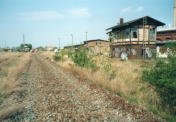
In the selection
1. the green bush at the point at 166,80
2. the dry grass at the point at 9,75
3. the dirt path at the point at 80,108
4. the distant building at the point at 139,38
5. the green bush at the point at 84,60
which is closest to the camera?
the dirt path at the point at 80,108

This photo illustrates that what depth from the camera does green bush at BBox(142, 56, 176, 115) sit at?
12.0ft

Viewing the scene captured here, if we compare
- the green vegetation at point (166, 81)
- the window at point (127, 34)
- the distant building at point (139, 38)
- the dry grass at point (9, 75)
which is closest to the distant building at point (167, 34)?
the distant building at point (139, 38)

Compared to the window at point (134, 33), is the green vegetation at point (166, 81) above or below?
below

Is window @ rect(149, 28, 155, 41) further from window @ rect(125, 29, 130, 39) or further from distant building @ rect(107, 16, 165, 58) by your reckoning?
window @ rect(125, 29, 130, 39)

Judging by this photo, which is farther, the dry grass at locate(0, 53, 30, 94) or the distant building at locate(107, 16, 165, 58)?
the distant building at locate(107, 16, 165, 58)

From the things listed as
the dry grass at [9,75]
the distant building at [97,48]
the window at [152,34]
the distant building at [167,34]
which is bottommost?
the dry grass at [9,75]

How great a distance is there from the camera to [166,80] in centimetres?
371

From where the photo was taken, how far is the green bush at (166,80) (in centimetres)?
364

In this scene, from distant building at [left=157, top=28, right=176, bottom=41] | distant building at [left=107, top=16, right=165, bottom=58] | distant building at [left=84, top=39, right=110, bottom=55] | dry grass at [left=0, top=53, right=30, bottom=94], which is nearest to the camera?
dry grass at [left=0, top=53, right=30, bottom=94]

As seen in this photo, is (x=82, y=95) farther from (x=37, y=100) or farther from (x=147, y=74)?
(x=147, y=74)

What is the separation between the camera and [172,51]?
12.8ft

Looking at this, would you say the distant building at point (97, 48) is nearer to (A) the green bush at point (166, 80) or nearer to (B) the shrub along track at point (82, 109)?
(B) the shrub along track at point (82, 109)

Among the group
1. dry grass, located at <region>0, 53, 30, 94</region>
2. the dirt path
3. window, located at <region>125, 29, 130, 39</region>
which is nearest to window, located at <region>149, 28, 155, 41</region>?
window, located at <region>125, 29, 130, 39</region>

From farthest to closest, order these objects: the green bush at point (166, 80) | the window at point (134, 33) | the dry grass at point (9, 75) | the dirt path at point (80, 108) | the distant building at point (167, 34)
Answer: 1. the distant building at point (167, 34)
2. the window at point (134, 33)
3. the dry grass at point (9, 75)
4. the green bush at point (166, 80)
5. the dirt path at point (80, 108)
